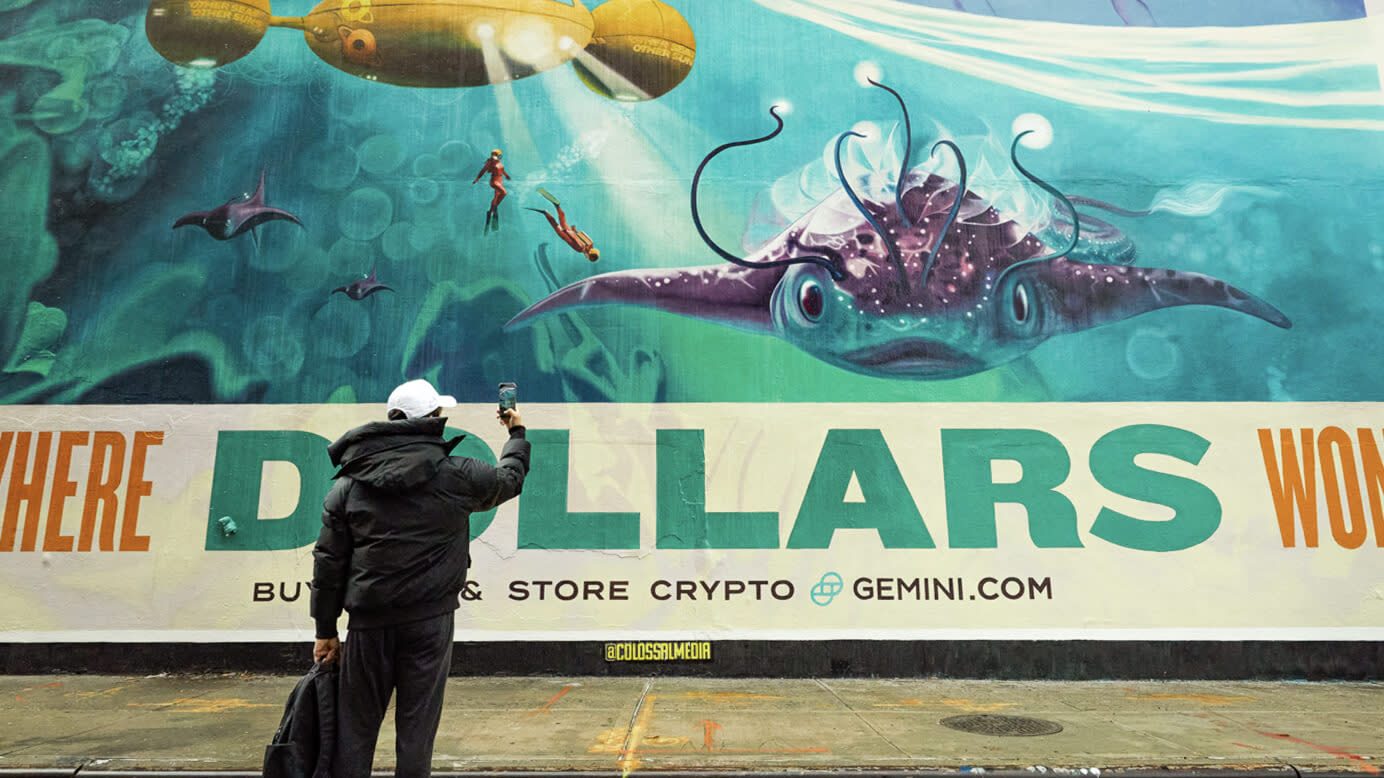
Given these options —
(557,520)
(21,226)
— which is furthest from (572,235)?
(21,226)

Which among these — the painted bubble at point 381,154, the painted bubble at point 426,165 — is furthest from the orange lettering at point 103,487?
the painted bubble at point 426,165

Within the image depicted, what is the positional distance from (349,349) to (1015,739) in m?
6.56

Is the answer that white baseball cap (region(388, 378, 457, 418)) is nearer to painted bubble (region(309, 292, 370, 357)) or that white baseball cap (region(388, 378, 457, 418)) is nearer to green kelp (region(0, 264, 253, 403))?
painted bubble (region(309, 292, 370, 357))

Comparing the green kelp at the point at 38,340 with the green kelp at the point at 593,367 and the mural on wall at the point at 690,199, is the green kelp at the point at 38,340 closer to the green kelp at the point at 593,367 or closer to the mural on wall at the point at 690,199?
the mural on wall at the point at 690,199

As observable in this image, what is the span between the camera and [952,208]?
808 centimetres

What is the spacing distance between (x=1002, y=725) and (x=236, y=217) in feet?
27.0

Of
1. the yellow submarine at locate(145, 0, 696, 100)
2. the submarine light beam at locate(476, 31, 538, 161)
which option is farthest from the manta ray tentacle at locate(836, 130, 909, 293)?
the submarine light beam at locate(476, 31, 538, 161)

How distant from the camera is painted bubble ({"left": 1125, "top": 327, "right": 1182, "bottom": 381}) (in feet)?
25.1

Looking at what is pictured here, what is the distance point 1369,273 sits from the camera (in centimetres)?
783

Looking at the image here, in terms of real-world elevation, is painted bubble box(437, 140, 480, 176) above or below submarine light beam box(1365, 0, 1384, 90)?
below

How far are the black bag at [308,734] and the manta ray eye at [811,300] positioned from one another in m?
5.63

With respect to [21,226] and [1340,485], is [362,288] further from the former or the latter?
[1340,485]

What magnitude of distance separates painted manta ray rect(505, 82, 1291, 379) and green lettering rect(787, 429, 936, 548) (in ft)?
2.56

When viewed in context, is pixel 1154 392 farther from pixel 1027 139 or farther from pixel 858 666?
pixel 858 666
